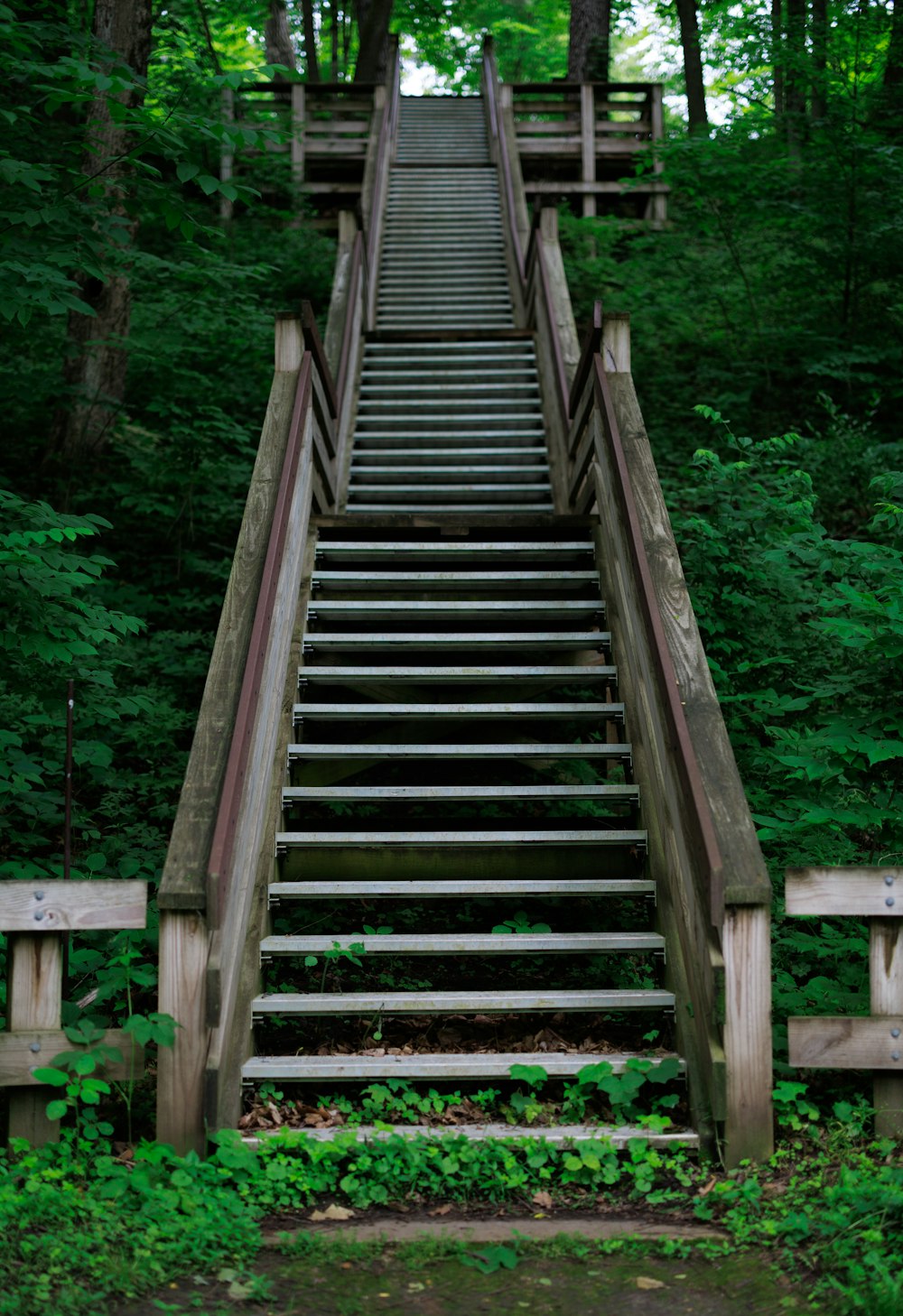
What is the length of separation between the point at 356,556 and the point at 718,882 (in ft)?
10.7

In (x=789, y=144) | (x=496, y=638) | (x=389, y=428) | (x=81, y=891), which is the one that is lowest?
(x=81, y=891)

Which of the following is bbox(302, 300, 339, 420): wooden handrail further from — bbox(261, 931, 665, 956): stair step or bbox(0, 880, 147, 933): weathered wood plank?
bbox(0, 880, 147, 933): weathered wood plank

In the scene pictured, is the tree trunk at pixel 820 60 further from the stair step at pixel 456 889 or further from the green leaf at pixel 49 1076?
the green leaf at pixel 49 1076

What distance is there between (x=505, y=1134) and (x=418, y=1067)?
387mm

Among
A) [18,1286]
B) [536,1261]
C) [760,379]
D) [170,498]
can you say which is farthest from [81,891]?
[760,379]

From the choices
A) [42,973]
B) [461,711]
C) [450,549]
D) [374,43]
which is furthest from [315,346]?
[374,43]

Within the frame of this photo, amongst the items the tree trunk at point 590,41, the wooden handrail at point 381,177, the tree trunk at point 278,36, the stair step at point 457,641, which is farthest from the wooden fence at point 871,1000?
the tree trunk at point 278,36

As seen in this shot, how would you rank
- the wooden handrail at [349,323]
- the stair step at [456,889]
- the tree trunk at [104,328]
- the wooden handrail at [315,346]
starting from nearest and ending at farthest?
the stair step at [456,889] < the wooden handrail at [315,346] < the tree trunk at [104,328] < the wooden handrail at [349,323]

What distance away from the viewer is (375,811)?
6047 mm

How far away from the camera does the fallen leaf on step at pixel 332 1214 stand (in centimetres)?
300

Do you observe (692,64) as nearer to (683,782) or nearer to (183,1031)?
(683,782)

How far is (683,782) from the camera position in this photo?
360 centimetres

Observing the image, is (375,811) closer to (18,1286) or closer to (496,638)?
(496,638)

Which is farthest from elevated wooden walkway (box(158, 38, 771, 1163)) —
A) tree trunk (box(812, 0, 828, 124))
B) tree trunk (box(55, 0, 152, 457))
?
tree trunk (box(812, 0, 828, 124))
